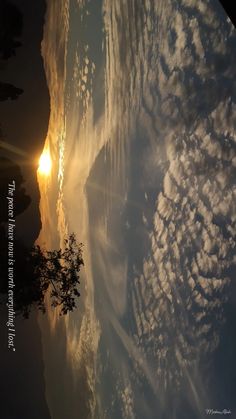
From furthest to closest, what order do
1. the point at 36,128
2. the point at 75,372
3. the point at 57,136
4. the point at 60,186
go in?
the point at 75,372, the point at 36,128, the point at 57,136, the point at 60,186

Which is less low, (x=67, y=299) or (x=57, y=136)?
(x=57, y=136)

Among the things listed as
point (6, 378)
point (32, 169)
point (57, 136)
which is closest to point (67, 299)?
point (32, 169)

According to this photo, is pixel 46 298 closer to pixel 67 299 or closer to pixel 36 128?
pixel 67 299

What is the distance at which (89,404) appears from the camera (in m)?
73.5

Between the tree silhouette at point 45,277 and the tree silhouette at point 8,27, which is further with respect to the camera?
the tree silhouette at point 8,27

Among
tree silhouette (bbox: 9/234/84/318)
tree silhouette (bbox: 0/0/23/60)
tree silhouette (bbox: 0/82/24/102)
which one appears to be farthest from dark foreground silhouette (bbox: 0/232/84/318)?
tree silhouette (bbox: 0/0/23/60)

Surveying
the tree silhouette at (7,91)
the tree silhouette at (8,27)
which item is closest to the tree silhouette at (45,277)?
the tree silhouette at (7,91)

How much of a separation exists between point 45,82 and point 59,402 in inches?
2738

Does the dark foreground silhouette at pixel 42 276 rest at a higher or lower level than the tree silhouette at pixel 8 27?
lower

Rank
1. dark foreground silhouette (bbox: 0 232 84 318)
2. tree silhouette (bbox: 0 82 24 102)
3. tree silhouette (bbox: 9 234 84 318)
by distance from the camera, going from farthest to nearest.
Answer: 1. tree silhouette (bbox: 0 82 24 102)
2. tree silhouette (bbox: 9 234 84 318)
3. dark foreground silhouette (bbox: 0 232 84 318)

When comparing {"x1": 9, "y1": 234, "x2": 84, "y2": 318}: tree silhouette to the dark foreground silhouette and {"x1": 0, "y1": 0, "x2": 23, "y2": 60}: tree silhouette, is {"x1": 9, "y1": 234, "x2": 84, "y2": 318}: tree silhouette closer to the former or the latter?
the dark foreground silhouette

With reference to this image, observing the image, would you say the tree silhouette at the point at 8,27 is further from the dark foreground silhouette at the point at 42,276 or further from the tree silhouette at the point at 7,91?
the dark foreground silhouette at the point at 42,276

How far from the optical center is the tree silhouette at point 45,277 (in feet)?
53.5

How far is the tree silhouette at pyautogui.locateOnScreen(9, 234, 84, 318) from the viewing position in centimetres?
1630
